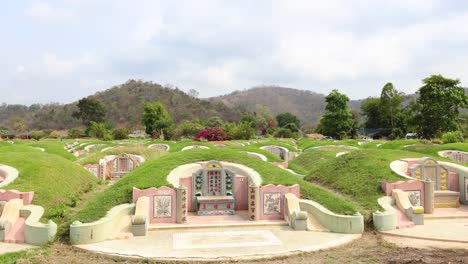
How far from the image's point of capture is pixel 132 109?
97.3 metres

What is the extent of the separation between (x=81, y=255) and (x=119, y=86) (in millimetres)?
113501

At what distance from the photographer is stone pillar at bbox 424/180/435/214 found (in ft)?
46.7

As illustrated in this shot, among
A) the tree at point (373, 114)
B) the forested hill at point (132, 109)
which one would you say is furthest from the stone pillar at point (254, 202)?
the forested hill at point (132, 109)

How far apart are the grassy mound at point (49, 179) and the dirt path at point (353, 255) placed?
2.75 m

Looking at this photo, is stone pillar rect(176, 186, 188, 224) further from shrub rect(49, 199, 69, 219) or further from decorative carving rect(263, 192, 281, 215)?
shrub rect(49, 199, 69, 219)

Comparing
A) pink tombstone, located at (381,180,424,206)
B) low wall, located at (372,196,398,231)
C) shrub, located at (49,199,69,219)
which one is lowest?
low wall, located at (372,196,398,231)

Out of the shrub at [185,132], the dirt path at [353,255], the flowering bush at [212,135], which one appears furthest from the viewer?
the shrub at [185,132]

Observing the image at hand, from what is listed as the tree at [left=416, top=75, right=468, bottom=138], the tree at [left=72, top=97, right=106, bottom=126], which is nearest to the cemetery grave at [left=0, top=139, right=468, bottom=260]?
the tree at [left=416, top=75, right=468, bottom=138]

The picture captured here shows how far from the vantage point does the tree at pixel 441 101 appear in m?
35.2

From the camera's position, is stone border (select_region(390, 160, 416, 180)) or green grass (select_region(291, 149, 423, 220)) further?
stone border (select_region(390, 160, 416, 180))

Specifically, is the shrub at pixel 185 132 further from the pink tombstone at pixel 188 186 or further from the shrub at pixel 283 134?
the pink tombstone at pixel 188 186

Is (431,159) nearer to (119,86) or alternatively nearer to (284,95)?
(119,86)

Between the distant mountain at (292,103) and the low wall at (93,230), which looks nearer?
the low wall at (93,230)

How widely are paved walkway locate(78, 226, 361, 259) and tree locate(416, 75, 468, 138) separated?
29215mm
